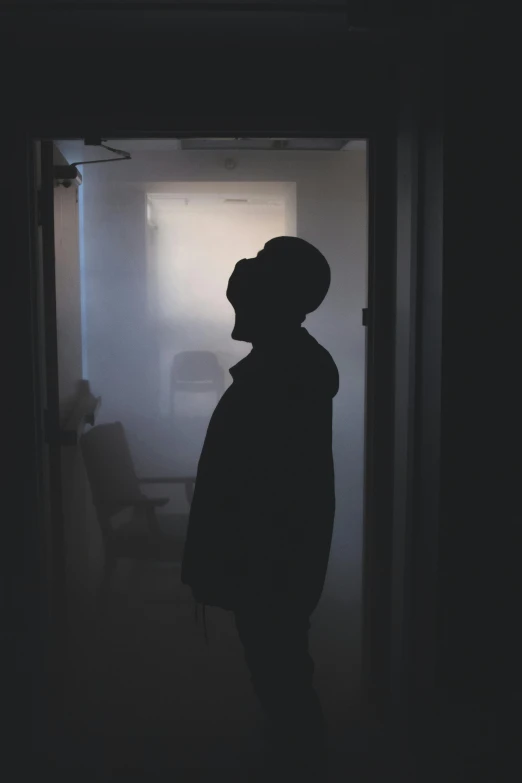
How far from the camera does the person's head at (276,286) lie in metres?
1.79

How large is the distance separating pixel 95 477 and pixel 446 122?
2.05 metres

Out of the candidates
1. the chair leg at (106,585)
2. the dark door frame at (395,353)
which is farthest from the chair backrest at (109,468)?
the dark door frame at (395,353)

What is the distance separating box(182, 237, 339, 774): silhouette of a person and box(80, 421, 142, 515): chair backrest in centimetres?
130

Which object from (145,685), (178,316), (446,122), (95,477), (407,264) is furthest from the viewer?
(178,316)

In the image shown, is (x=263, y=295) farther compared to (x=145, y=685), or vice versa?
(x=145, y=685)

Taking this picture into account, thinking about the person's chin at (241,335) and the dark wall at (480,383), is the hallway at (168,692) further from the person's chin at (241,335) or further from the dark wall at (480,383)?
the person's chin at (241,335)

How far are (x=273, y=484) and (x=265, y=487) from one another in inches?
0.8

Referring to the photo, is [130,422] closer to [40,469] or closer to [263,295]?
[40,469]

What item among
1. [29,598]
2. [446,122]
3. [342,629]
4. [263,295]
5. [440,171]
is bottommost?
[342,629]

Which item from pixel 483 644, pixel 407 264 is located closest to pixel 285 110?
pixel 407 264

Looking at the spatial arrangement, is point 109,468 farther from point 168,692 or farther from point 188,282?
point 188,282

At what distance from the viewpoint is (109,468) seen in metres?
3.19

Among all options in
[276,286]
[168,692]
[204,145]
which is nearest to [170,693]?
[168,692]

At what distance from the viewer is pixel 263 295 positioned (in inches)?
71.0
